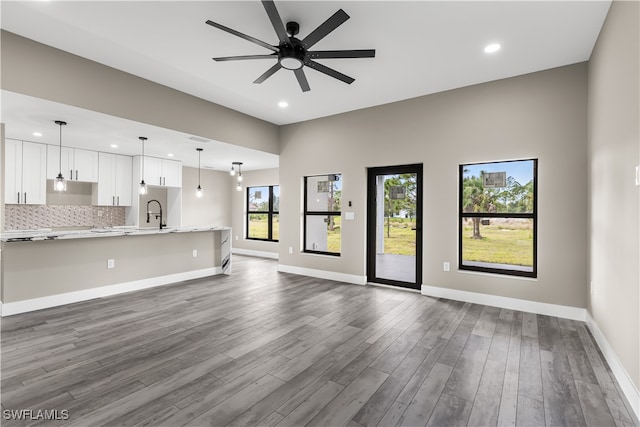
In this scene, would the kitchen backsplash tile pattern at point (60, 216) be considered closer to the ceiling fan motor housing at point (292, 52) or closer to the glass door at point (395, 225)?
the glass door at point (395, 225)

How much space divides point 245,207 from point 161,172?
2.84 meters

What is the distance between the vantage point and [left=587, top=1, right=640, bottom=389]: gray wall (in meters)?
2.04

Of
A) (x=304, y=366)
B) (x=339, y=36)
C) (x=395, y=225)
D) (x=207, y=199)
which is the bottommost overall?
(x=304, y=366)

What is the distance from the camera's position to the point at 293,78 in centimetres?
402

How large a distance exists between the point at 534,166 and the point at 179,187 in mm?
7008

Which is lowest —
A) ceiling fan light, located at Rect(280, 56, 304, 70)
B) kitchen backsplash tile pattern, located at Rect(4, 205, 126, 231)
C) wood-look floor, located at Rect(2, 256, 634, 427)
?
wood-look floor, located at Rect(2, 256, 634, 427)

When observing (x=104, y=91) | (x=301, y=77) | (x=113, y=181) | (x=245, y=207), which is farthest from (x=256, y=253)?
(x=301, y=77)

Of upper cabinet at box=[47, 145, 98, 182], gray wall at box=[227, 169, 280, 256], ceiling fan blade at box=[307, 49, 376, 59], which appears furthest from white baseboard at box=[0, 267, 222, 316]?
ceiling fan blade at box=[307, 49, 376, 59]

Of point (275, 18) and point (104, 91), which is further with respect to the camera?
point (104, 91)

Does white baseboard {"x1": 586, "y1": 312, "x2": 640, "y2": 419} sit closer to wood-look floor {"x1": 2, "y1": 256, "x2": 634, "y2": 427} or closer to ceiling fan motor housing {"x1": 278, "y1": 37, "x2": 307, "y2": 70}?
wood-look floor {"x1": 2, "y1": 256, "x2": 634, "y2": 427}

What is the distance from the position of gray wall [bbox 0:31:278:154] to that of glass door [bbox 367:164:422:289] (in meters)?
2.73

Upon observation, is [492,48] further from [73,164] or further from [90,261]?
[73,164]

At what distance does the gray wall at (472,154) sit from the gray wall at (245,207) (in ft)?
8.18

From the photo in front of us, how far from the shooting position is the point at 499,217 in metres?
4.16
